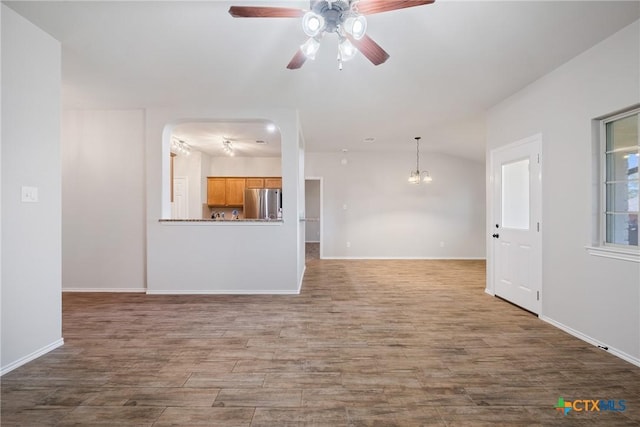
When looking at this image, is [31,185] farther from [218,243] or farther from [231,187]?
[231,187]

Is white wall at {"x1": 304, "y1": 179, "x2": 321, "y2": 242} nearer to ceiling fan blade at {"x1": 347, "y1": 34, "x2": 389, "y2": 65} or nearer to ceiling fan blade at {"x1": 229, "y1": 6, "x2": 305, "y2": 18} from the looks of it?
ceiling fan blade at {"x1": 347, "y1": 34, "x2": 389, "y2": 65}

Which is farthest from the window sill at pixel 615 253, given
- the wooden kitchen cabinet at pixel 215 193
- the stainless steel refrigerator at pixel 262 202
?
the wooden kitchen cabinet at pixel 215 193

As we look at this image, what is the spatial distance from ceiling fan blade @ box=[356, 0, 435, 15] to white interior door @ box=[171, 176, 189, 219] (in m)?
6.60

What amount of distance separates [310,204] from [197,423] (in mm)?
8902

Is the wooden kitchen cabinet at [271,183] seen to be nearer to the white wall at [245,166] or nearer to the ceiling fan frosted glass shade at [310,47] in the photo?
the white wall at [245,166]

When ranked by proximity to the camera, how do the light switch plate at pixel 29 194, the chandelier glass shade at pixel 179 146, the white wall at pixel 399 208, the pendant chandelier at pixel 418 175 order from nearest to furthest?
the light switch plate at pixel 29 194, the chandelier glass shade at pixel 179 146, the pendant chandelier at pixel 418 175, the white wall at pixel 399 208

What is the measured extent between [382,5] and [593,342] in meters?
3.19

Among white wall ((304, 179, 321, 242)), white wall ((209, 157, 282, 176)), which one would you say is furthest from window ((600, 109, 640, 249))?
white wall ((304, 179, 321, 242))

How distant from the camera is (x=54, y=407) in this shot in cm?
172

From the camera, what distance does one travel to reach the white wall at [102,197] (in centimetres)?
412

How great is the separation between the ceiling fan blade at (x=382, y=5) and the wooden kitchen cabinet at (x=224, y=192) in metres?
6.40

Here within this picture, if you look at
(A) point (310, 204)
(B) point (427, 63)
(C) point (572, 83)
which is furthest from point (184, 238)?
(A) point (310, 204)

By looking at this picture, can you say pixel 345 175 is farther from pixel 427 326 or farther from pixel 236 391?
pixel 236 391

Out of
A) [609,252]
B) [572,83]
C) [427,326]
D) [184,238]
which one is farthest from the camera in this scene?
[184,238]
